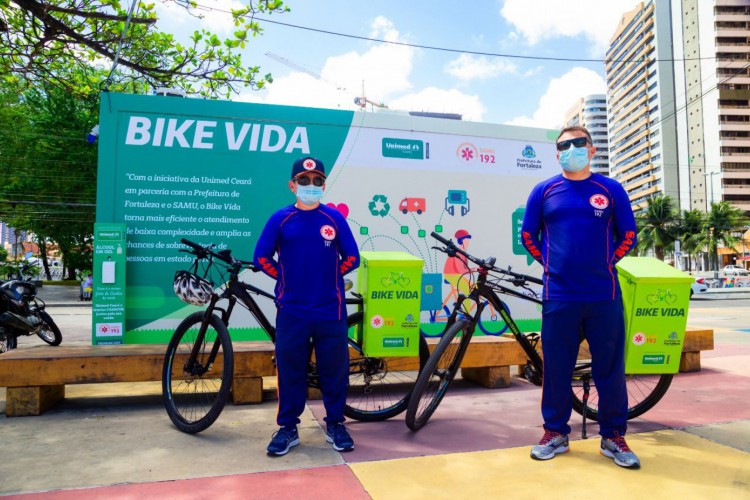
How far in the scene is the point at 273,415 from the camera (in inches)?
154

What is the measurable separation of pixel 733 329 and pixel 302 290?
407 inches

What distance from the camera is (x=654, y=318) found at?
11.3ft

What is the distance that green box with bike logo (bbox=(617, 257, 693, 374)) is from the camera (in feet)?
11.2

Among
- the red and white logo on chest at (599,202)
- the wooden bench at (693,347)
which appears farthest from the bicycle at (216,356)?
the wooden bench at (693,347)

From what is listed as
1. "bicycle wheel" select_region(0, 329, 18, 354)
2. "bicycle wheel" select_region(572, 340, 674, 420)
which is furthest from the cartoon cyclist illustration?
"bicycle wheel" select_region(0, 329, 18, 354)

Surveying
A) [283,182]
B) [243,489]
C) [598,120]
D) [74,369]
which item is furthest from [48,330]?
[598,120]

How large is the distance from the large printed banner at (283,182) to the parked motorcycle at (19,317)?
326cm

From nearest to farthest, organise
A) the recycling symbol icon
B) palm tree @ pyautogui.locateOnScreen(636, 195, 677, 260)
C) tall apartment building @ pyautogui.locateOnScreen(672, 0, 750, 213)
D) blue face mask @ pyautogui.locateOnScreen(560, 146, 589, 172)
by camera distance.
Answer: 1. blue face mask @ pyautogui.locateOnScreen(560, 146, 589, 172)
2. the recycling symbol icon
3. palm tree @ pyautogui.locateOnScreen(636, 195, 677, 260)
4. tall apartment building @ pyautogui.locateOnScreen(672, 0, 750, 213)

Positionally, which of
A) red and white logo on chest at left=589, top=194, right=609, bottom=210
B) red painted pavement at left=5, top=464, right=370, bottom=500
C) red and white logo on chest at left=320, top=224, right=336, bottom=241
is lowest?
red painted pavement at left=5, top=464, right=370, bottom=500

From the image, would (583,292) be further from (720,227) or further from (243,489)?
(720,227)

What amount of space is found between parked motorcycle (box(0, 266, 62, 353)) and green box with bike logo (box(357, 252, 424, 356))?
5544mm

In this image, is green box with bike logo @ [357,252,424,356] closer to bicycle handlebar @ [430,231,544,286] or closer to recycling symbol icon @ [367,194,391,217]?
bicycle handlebar @ [430,231,544,286]

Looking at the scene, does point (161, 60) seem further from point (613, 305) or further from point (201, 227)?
point (613, 305)

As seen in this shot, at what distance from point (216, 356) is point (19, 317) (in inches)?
185
